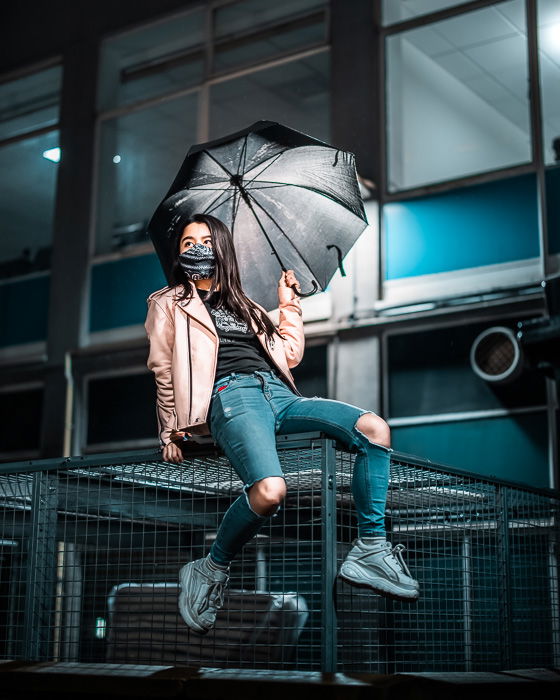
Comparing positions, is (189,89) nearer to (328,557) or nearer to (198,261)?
(198,261)

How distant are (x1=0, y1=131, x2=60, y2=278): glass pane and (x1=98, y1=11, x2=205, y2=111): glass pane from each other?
1002 mm

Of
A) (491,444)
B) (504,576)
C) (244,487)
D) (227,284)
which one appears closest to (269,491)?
(244,487)

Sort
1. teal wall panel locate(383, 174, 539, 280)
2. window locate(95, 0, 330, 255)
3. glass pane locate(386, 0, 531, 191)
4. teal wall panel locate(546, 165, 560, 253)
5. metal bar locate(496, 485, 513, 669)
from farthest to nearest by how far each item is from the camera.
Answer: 1. window locate(95, 0, 330, 255)
2. glass pane locate(386, 0, 531, 191)
3. teal wall panel locate(383, 174, 539, 280)
4. teal wall panel locate(546, 165, 560, 253)
5. metal bar locate(496, 485, 513, 669)

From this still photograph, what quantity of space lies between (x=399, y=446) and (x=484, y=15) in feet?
14.4

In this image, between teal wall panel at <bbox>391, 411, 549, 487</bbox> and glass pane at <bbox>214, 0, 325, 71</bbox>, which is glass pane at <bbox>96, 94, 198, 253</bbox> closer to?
glass pane at <bbox>214, 0, 325, 71</bbox>

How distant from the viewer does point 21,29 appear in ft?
45.2

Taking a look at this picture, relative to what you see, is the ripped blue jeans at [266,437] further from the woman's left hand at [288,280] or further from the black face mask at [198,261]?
the woman's left hand at [288,280]

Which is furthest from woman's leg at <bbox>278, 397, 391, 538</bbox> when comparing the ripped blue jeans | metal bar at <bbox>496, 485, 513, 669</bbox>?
metal bar at <bbox>496, 485, 513, 669</bbox>

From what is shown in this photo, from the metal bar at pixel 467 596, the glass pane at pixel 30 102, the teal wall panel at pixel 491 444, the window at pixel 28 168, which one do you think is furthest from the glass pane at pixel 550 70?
the glass pane at pixel 30 102

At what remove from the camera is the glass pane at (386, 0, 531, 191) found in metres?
10.1

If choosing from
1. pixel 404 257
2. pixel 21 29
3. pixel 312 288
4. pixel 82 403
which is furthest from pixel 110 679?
pixel 21 29

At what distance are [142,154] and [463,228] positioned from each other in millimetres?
4745

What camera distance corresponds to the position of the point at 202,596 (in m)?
4.51

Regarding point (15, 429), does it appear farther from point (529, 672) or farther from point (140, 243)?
point (529, 672)
